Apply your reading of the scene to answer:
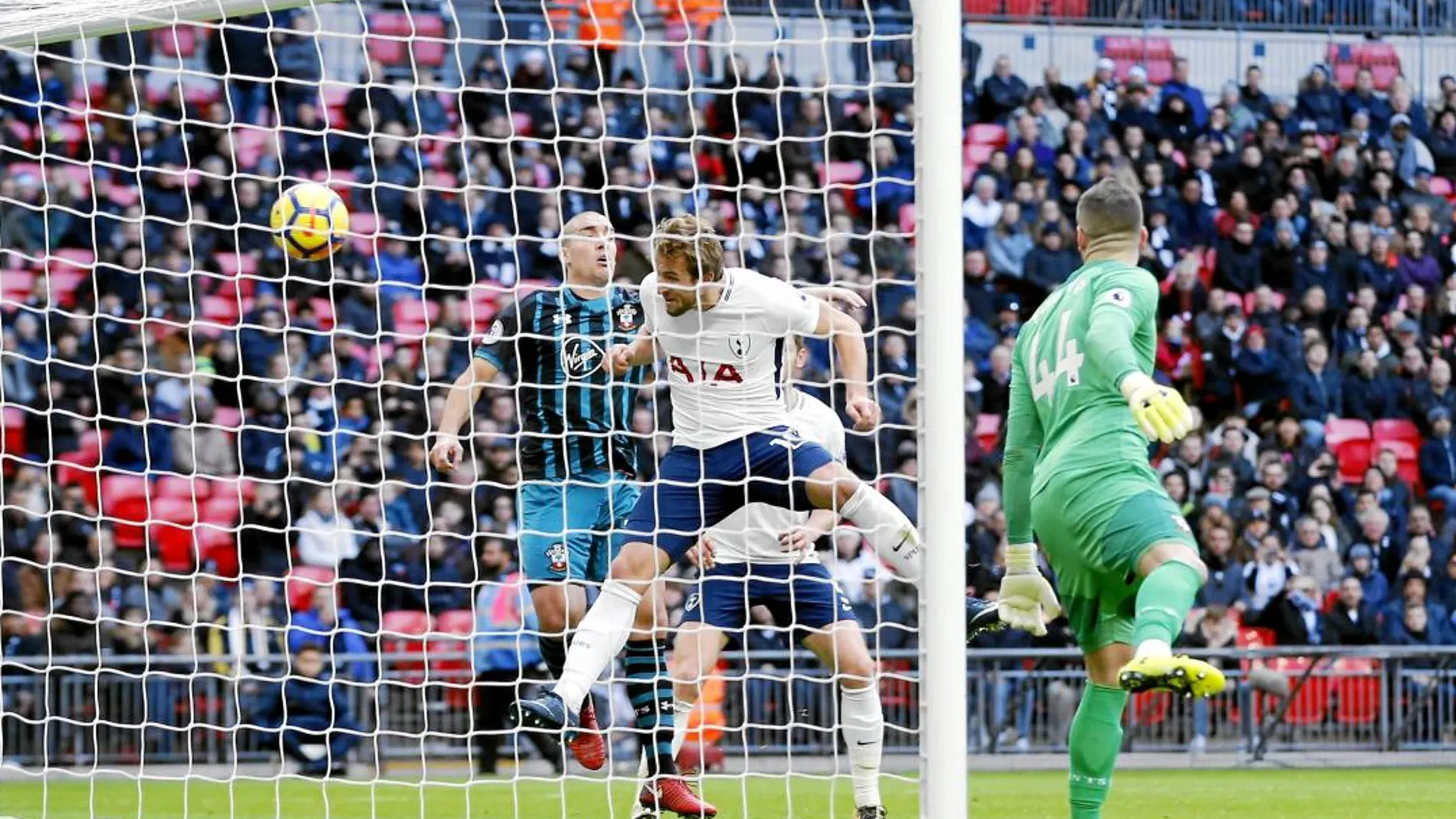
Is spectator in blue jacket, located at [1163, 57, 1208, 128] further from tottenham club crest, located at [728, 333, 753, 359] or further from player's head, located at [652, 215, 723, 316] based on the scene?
player's head, located at [652, 215, 723, 316]

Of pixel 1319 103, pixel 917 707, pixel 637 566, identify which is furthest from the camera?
pixel 1319 103

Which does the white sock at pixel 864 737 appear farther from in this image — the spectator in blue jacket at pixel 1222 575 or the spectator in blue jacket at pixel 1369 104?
the spectator in blue jacket at pixel 1369 104

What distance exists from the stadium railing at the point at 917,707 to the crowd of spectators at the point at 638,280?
0.39 m

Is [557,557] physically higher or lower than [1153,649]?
lower

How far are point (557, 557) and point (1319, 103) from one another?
1156 cm

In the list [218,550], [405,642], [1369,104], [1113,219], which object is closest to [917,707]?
[405,642]

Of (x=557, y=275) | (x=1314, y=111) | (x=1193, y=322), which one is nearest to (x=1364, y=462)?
(x=1193, y=322)

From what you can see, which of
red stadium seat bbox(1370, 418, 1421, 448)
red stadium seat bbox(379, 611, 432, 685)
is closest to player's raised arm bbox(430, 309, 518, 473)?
red stadium seat bbox(379, 611, 432, 685)

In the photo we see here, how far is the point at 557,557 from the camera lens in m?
7.73

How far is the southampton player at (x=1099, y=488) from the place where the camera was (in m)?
5.74

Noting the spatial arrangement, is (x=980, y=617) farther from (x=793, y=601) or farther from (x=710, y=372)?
(x=710, y=372)

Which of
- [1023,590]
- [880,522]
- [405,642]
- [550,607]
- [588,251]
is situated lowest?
[405,642]

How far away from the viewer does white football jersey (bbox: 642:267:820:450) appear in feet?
22.4

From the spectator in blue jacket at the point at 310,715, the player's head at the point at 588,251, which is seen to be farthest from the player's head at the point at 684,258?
the spectator in blue jacket at the point at 310,715
